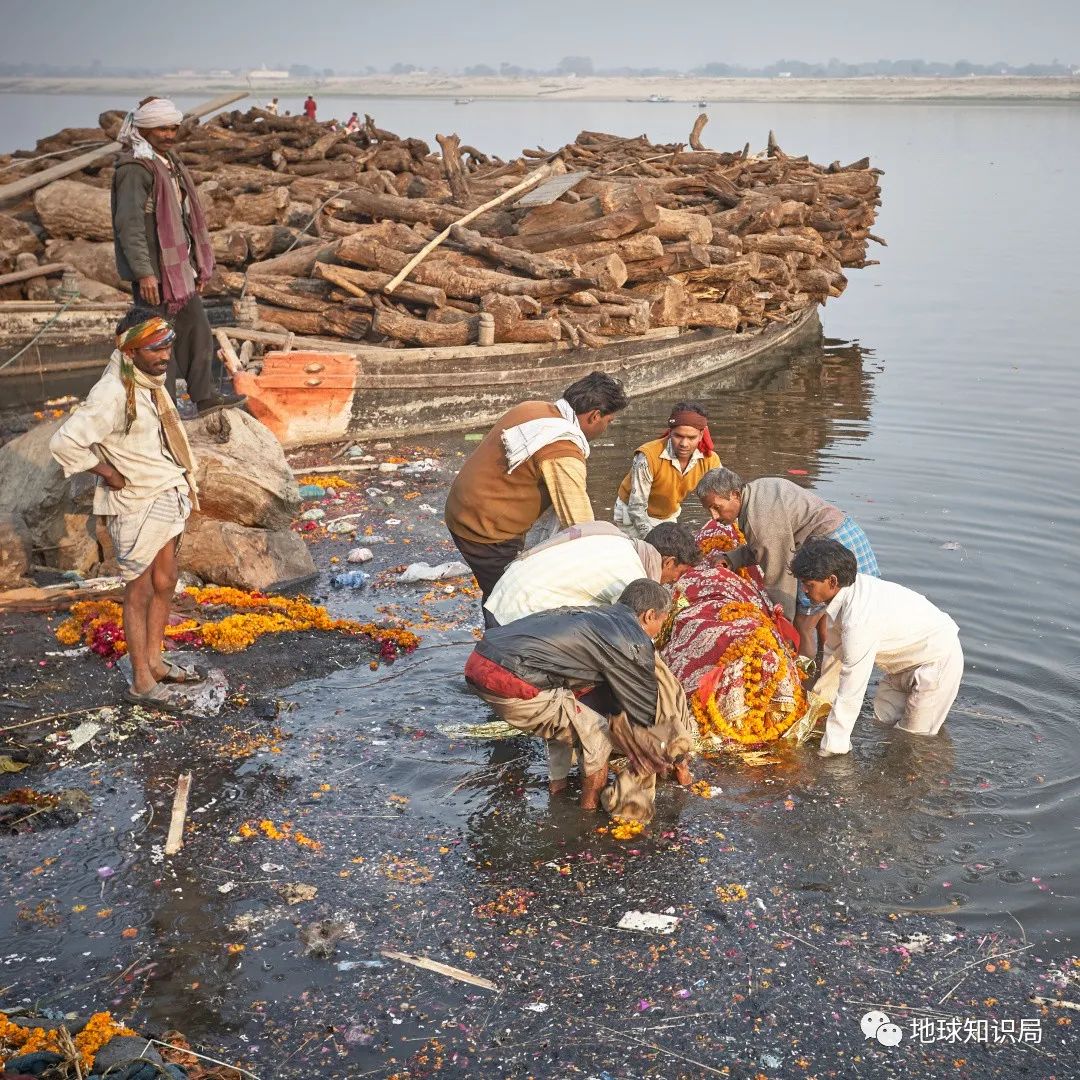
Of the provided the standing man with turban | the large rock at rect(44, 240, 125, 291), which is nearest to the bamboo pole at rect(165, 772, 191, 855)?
the standing man with turban

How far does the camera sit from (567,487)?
6.05 meters

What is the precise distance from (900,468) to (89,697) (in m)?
9.19

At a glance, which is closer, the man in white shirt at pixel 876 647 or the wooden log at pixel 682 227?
the man in white shirt at pixel 876 647

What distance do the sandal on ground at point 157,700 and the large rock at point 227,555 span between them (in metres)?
2.05

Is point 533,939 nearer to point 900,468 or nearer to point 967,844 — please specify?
point 967,844

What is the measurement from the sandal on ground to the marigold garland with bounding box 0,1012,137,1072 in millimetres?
2491

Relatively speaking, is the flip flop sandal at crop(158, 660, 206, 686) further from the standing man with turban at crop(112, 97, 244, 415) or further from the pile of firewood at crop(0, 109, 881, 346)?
the pile of firewood at crop(0, 109, 881, 346)

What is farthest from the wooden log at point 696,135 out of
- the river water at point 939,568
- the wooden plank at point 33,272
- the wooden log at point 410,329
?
the wooden plank at point 33,272

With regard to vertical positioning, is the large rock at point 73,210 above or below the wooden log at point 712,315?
above

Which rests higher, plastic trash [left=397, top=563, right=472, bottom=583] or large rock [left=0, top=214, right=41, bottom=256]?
large rock [left=0, top=214, right=41, bottom=256]

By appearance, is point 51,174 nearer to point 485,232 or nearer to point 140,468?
point 485,232

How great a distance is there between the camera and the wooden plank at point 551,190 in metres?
14.9

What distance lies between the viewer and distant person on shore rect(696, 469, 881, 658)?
6723 millimetres

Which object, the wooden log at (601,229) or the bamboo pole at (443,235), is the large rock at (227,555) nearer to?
the bamboo pole at (443,235)
